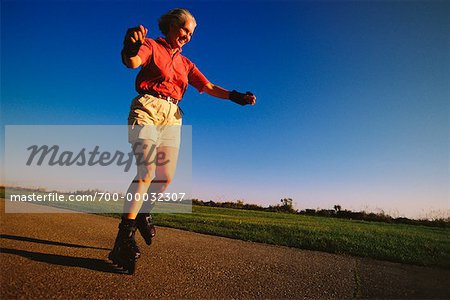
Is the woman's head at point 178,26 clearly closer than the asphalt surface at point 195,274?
No

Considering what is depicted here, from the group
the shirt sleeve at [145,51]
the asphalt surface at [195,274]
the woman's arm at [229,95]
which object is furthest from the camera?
the woman's arm at [229,95]

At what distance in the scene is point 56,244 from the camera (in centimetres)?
327

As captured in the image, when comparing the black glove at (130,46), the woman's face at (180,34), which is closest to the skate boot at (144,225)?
the black glove at (130,46)

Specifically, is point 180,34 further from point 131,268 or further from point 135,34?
point 131,268

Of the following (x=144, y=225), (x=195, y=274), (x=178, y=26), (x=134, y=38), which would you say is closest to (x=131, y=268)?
(x=195, y=274)

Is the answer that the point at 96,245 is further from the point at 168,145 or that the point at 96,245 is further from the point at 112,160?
the point at 112,160

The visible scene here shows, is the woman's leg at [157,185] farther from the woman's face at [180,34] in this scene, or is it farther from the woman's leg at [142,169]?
the woman's face at [180,34]

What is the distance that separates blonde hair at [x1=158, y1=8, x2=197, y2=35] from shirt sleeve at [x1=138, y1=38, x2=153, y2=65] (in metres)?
0.41

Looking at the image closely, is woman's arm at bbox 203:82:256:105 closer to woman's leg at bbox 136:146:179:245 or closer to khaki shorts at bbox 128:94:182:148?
khaki shorts at bbox 128:94:182:148

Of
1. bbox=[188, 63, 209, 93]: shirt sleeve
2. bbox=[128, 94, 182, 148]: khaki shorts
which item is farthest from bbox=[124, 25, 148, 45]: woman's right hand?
bbox=[188, 63, 209, 93]: shirt sleeve

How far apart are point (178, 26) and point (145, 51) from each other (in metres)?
0.56

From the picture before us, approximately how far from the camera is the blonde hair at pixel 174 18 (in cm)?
313

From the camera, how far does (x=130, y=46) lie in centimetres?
241

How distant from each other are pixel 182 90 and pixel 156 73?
396 millimetres
